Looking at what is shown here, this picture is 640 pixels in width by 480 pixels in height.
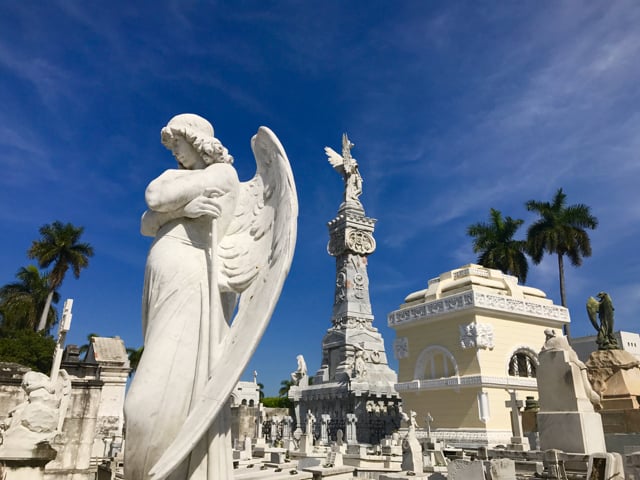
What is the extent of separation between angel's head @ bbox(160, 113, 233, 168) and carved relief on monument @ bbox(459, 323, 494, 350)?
18.0 m

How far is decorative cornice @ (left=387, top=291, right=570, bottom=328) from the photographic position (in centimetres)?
1967

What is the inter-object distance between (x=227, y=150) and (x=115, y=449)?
43.1 ft

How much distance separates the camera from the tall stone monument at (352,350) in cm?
2442

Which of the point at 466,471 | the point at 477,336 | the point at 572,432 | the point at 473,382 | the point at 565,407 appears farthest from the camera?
the point at 477,336

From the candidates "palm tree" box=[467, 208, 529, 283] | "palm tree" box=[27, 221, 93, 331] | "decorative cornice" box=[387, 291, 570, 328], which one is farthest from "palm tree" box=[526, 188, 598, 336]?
"palm tree" box=[27, 221, 93, 331]

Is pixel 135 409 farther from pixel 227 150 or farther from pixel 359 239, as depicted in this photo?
pixel 359 239

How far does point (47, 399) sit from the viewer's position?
16.4 ft

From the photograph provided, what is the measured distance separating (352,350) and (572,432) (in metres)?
19.8

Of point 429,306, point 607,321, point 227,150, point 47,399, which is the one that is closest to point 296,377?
point 429,306

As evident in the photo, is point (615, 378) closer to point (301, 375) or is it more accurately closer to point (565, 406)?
point (565, 406)

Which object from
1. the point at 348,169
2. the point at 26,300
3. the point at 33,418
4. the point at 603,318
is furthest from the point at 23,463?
the point at 26,300

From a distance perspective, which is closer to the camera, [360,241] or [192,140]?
[192,140]

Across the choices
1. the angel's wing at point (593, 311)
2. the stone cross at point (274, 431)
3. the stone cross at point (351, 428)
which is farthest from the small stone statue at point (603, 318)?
the stone cross at point (274, 431)

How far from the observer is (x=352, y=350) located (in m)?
27.4
